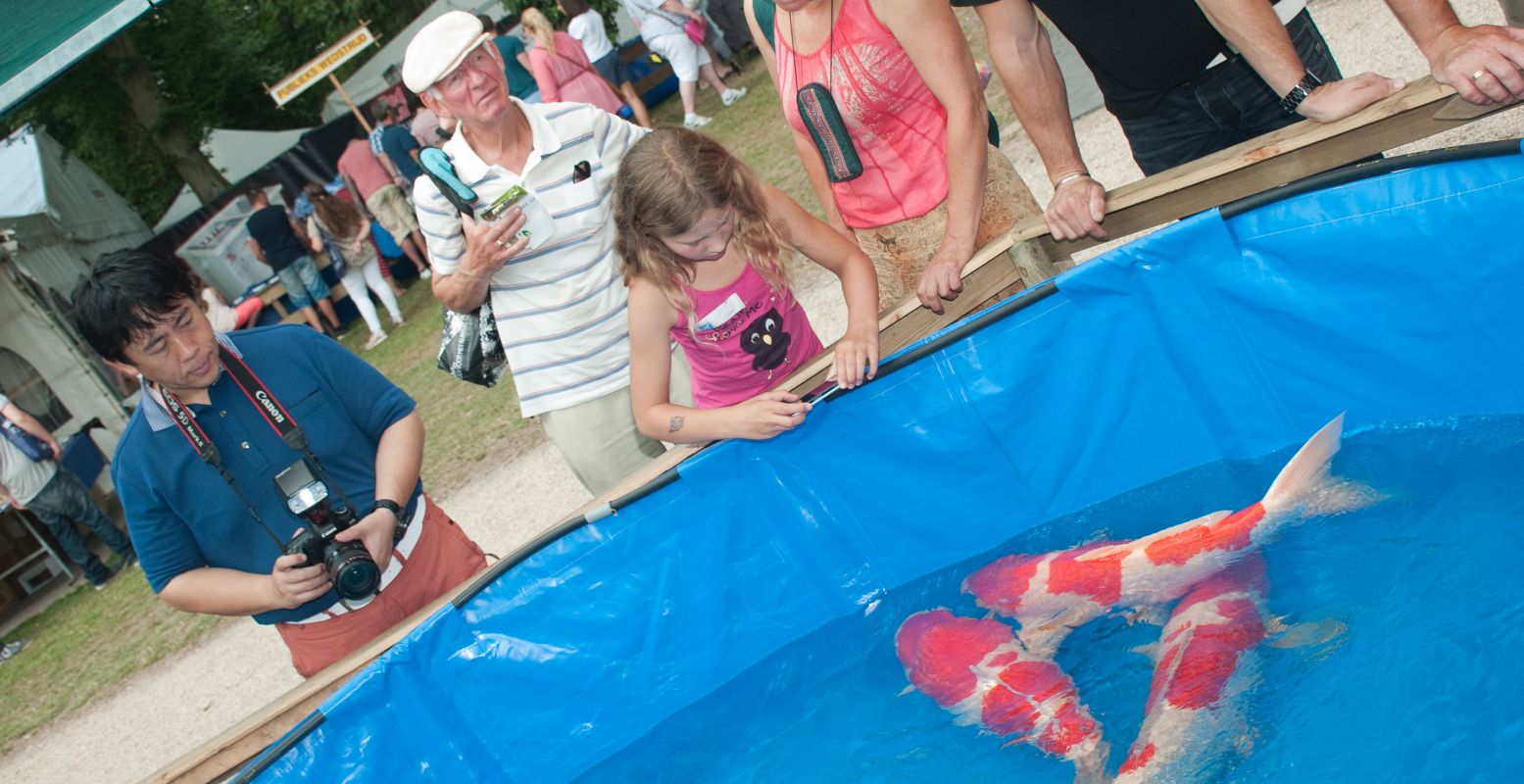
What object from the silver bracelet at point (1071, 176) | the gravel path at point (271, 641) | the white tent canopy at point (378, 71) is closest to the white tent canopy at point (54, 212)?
the white tent canopy at point (378, 71)

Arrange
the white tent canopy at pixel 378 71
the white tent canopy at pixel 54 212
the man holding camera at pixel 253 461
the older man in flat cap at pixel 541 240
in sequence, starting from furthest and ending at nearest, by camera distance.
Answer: the white tent canopy at pixel 378 71 < the white tent canopy at pixel 54 212 < the older man in flat cap at pixel 541 240 < the man holding camera at pixel 253 461

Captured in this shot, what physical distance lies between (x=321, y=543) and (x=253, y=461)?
322 millimetres

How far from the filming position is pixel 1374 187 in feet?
9.45

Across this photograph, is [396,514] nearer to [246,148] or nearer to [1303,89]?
[1303,89]

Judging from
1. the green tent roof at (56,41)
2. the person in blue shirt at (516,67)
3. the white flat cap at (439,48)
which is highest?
the green tent roof at (56,41)

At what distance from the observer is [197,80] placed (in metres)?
26.1

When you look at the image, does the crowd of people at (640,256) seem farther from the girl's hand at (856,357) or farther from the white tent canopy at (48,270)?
the white tent canopy at (48,270)

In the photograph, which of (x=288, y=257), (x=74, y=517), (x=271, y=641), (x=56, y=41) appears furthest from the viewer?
(x=288, y=257)

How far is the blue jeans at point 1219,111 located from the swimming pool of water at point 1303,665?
92 centimetres

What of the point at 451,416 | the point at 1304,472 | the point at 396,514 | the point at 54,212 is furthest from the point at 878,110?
the point at 54,212

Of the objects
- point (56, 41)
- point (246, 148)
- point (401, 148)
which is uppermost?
point (246, 148)

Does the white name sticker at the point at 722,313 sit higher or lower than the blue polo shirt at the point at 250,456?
lower

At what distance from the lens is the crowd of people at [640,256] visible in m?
3.06

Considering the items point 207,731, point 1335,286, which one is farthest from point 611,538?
point 207,731
